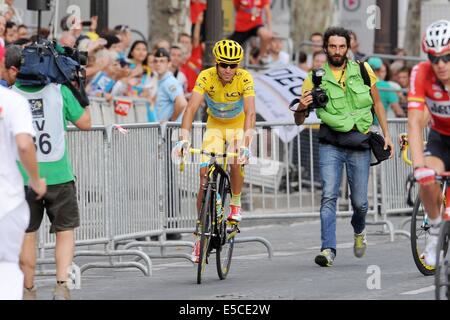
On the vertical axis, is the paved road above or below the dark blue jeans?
below

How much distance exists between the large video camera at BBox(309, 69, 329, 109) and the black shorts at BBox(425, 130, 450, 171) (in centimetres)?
284

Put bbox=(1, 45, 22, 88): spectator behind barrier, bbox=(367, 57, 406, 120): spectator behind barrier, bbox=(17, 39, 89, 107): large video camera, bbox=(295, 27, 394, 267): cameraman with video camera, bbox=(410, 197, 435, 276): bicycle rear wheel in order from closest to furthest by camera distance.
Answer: bbox=(1, 45, 22, 88): spectator behind barrier, bbox=(17, 39, 89, 107): large video camera, bbox=(410, 197, 435, 276): bicycle rear wheel, bbox=(295, 27, 394, 267): cameraman with video camera, bbox=(367, 57, 406, 120): spectator behind barrier

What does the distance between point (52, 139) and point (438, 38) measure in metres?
2.77

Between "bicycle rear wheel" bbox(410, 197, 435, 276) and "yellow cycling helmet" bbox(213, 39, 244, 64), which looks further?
"yellow cycling helmet" bbox(213, 39, 244, 64)

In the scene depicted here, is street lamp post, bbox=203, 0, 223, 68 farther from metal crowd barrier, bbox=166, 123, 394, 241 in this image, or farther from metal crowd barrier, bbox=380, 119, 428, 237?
metal crowd barrier, bbox=380, 119, 428, 237

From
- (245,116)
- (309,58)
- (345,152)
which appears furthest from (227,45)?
(309,58)

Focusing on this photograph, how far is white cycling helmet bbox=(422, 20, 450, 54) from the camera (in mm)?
10930

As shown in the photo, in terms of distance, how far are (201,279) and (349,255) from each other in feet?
9.05

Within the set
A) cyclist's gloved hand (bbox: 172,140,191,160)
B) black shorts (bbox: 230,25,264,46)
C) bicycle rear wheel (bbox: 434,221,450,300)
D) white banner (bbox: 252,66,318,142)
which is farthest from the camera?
black shorts (bbox: 230,25,264,46)

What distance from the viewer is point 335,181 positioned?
14.7m

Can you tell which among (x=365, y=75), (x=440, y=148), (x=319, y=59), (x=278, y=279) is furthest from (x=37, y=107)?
(x=319, y=59)

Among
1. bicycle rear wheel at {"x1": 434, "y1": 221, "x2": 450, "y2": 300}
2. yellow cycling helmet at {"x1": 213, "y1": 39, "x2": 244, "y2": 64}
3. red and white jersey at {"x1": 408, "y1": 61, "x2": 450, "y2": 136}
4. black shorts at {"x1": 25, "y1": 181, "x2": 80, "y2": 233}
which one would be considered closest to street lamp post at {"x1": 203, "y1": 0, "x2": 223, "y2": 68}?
yellow cycling helmet at {"x1": 213, "y1": 39, "x2": 244, "y2": 64}

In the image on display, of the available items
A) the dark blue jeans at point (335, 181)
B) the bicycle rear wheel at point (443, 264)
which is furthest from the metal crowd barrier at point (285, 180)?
the bicycle rear wheel at point (443, 264)
